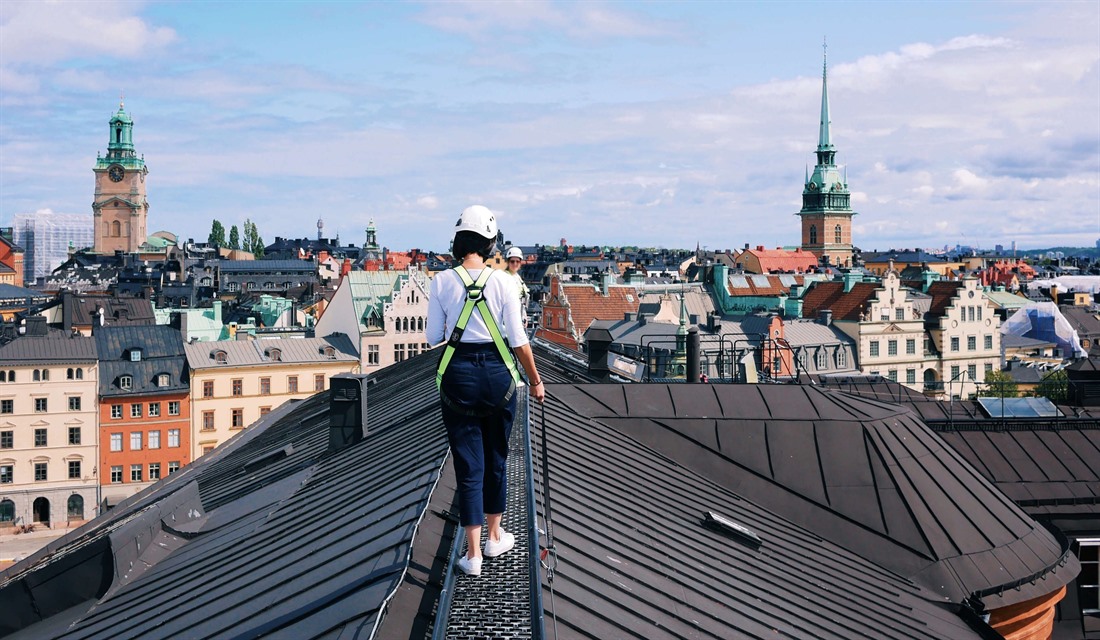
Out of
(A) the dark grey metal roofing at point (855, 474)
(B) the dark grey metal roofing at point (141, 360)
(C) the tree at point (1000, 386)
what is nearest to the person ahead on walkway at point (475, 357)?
(A) the dark grey metal roofing at point (855, 474)

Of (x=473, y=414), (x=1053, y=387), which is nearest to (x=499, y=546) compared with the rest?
(x=473, y=414)

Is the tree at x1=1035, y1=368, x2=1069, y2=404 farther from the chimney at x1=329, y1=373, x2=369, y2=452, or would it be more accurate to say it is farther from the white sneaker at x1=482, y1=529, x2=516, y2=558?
the white sneaker at x1=482, y1=529, x2=516, y2=558

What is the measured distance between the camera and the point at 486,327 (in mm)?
7379

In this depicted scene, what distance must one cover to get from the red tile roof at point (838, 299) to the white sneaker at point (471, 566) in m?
64.0

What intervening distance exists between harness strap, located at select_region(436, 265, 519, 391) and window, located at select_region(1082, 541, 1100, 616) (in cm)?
1297

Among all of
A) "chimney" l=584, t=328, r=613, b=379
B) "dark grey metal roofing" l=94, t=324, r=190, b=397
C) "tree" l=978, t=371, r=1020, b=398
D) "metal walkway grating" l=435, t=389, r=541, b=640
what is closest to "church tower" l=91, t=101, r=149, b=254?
"dark grey metal roofing" l=94, t=324, r=190, b=397

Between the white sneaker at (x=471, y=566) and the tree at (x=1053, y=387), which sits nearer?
the white sneaker at (x=471, y=566)

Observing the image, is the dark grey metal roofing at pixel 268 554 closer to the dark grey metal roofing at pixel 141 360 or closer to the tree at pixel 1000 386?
the tree at pixel 1000 386

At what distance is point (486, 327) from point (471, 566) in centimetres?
154

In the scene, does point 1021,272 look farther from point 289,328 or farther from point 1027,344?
point 289,328

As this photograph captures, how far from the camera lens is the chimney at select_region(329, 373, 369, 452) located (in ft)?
49.7

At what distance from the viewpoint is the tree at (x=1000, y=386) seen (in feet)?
179

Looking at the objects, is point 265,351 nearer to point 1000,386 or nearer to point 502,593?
point 1000,386

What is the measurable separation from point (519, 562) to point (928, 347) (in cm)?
6781
